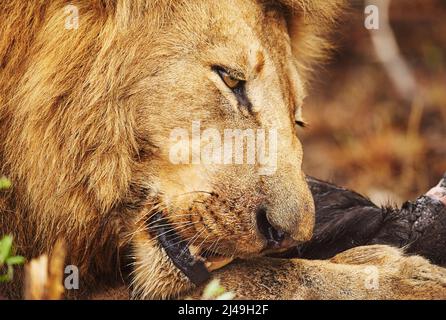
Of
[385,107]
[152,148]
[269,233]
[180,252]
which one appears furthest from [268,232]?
[385,107]

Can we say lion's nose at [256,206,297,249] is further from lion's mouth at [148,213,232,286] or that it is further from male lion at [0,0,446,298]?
lion's mouth at [148,213,232,286]

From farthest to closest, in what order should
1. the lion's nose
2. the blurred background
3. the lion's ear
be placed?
the blurred background < the lion's ear < the lion's nose

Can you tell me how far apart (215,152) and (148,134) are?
0.24 meters

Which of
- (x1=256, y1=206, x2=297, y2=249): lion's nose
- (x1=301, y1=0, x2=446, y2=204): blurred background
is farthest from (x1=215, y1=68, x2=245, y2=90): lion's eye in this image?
(x1=301, y1=0, x2=446, y2=204): blurred background

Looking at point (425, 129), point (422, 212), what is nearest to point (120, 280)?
point (422, 212)

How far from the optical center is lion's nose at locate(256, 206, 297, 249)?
310 centimetres

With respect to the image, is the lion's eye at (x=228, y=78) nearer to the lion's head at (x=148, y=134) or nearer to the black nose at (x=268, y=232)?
the lion's head at (x=148, y=134)

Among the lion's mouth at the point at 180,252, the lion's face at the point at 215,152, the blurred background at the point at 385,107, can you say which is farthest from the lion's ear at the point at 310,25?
the blurred background at the point at 385,107

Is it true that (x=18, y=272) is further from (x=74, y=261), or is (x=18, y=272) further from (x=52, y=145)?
(x=52, y=145)

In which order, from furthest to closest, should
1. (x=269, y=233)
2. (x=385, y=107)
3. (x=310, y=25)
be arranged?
(x=385, y=107)
(x=310, y=25)
(x=269, y=233)

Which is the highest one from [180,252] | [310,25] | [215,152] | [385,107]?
[310,25]

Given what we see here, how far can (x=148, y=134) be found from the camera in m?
3.16

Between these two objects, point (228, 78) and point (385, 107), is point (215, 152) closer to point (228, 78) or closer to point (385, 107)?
point (228, 78)
